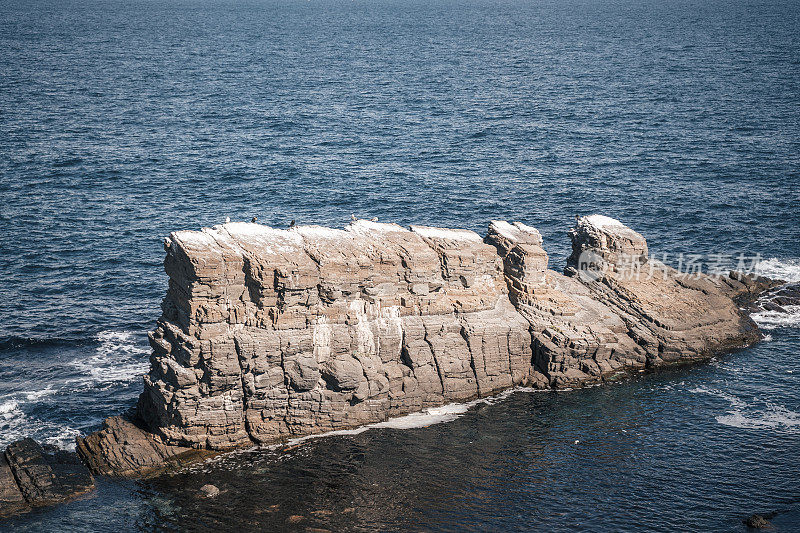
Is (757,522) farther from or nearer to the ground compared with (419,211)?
nearer to the ground

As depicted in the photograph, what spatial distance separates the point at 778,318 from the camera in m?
72.3

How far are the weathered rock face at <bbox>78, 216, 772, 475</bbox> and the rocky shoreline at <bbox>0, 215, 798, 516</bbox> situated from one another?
10 centimetres

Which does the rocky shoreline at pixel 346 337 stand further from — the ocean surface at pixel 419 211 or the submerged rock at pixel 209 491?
the submerged rock at pixel 209 491

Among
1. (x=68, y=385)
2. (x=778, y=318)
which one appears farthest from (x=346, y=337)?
(x=778, y=318)

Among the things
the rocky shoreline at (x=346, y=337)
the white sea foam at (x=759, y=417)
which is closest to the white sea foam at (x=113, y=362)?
the rocky shoreline at (x=346, y=337)

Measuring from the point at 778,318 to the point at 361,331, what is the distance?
39833mm

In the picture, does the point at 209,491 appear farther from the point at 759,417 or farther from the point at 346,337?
the point at 759,417

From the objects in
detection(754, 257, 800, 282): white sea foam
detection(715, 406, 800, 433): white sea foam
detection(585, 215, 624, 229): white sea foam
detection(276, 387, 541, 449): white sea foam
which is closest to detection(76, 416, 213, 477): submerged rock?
detection(276, 387, 541, 449): white sea foam

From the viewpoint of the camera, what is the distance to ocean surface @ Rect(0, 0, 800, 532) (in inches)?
1919

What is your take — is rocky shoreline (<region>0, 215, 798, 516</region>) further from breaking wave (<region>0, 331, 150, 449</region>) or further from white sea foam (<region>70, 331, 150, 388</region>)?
white sea foam (<region>70, 331, 150, 388</region>)

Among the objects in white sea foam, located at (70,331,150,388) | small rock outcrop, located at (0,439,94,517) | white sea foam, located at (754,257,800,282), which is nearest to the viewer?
small rock outcrop, located at (0,439,94,517)

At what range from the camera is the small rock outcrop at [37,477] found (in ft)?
154

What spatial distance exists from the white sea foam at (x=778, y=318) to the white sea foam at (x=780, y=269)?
638 cm

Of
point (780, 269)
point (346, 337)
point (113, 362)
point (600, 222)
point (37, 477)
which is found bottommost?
point (37, 477)
